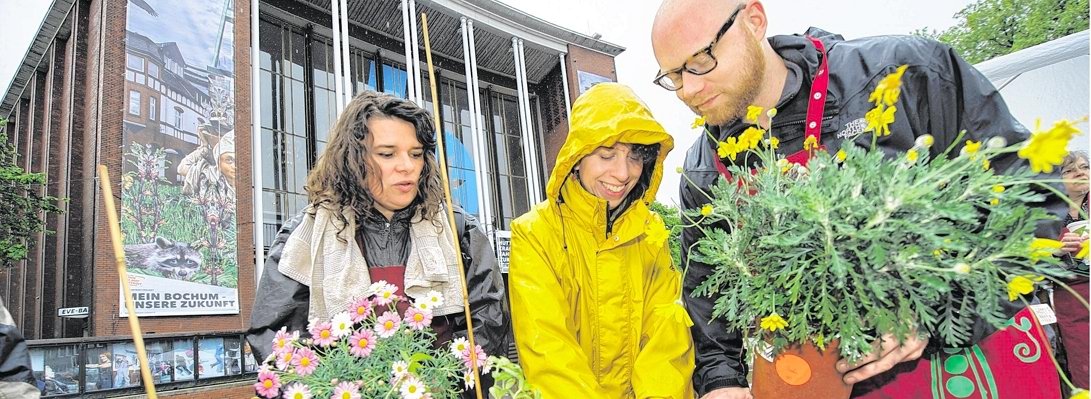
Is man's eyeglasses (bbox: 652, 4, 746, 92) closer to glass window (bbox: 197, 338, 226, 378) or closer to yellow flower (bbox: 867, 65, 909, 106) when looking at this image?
yellow flower (bbox: 867, 65, 909, 106)

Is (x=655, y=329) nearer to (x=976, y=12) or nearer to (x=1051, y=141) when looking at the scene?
(x=1051, y=141)

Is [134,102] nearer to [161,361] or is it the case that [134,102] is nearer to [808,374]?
[161,361]

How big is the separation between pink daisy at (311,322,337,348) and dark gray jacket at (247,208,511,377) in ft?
1.73

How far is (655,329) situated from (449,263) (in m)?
0.71

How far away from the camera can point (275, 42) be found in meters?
18.9

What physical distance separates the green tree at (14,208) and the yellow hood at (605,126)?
1540 cm

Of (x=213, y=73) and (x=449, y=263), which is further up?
(x=213, y=73)

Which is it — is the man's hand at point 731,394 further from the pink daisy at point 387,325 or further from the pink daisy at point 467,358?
the pink daisy at point 387,325

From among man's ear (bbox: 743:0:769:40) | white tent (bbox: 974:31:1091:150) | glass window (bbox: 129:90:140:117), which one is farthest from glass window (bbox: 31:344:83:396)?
white tent (bbox: 974:31:1091:150)

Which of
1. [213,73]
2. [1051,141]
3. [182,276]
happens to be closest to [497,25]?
[213,73]

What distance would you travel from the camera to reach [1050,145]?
0.57 metres

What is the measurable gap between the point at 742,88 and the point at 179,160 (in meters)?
15.1

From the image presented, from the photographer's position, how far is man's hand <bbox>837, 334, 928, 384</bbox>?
3.35 feet

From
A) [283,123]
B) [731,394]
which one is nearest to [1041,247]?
[731,394]
